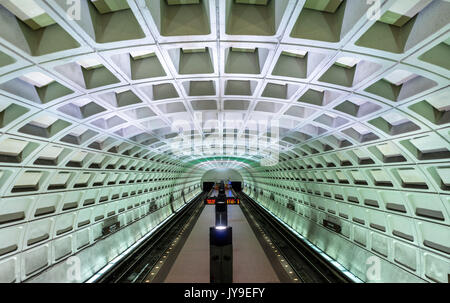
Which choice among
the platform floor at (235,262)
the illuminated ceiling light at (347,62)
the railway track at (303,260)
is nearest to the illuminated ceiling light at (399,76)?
the illuminated ceiling light at (347,62)

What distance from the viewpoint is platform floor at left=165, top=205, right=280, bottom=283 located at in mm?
10703

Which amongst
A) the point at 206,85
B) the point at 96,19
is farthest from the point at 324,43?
the point at 96,19

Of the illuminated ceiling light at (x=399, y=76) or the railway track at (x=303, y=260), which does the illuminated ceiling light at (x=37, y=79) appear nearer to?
the illuminated ceiling light at (x=399, y=76)

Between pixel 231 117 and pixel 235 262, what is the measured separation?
8.85 m

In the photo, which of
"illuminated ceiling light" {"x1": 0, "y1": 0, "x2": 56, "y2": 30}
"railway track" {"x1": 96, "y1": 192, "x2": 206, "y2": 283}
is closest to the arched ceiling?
"illuminated ceiling light" {"x1": 0, "y1": 0, "x2": 56, "y2": 30}

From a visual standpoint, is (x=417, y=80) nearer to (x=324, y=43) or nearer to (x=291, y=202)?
(x=324, y=43)

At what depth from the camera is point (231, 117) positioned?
28.6 feet

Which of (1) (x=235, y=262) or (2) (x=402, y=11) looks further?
(1) (x=235, y=262)

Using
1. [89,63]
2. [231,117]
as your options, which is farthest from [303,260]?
[89,63]

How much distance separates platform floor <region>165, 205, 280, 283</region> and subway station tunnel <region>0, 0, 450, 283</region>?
0.47ft

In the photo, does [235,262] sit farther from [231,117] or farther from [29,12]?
[29,12]

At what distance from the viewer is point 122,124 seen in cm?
816

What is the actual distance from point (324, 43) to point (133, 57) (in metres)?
4.39

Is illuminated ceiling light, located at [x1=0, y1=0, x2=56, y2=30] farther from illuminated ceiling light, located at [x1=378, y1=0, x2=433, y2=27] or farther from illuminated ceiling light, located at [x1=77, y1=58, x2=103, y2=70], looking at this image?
illuminated ceiling light, located at [x1=378, y1=0, x2=433, y2=27]
